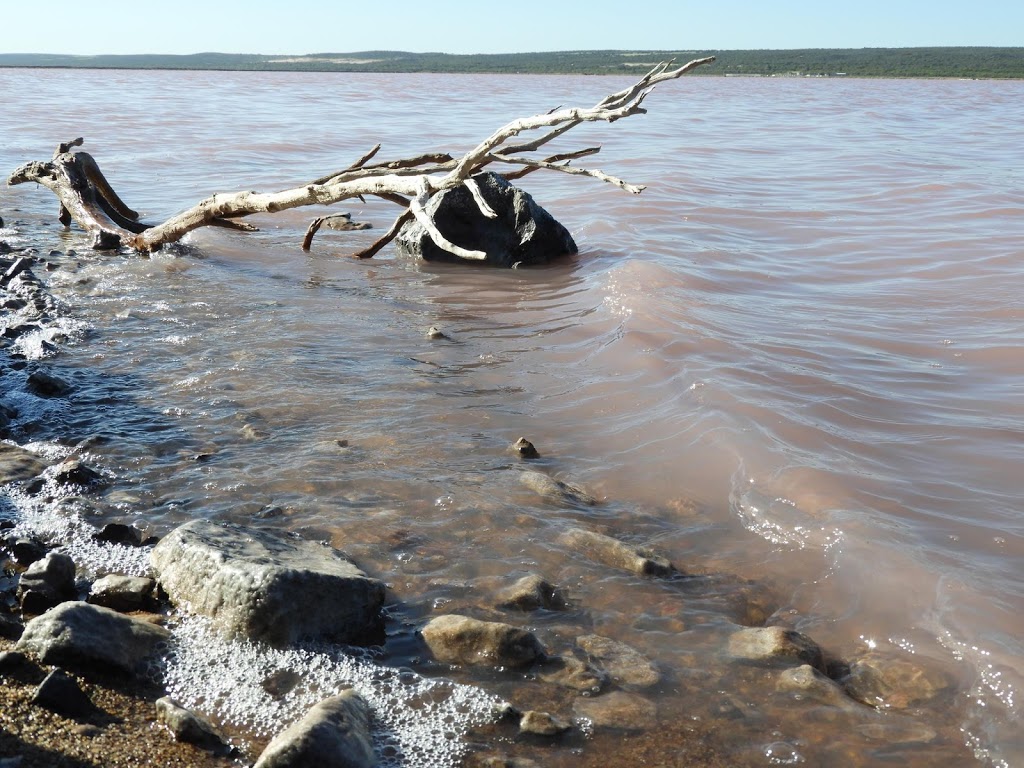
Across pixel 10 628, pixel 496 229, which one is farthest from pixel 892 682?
pixel 496 229

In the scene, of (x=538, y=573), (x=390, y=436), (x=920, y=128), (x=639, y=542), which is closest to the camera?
(x=538, y=573)

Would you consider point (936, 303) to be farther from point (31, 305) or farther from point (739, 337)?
point (31, 305)

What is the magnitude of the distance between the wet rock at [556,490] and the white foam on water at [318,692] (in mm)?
1511

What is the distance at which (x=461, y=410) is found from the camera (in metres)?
5.76

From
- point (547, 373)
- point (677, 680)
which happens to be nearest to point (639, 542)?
point (677, 680)

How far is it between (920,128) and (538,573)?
25.6m

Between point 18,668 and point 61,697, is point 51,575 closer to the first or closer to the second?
point 18,668

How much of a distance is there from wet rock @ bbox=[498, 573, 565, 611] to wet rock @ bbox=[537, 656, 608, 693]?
359 millimetres

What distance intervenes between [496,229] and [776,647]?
709 centimetres

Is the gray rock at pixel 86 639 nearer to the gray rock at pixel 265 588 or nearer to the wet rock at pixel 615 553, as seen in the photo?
the gray rock at pixel 265 588

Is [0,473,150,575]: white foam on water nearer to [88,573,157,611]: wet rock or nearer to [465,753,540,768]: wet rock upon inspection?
[88,573,157,611]: wet rock

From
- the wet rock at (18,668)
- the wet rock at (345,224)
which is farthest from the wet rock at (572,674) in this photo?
the wet rock at (345,224)

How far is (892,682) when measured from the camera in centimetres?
338

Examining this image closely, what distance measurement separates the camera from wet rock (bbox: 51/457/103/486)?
4.49 meters
